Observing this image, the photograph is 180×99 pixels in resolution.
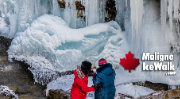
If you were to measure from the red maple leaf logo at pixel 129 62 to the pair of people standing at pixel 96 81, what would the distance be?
3.15 meters

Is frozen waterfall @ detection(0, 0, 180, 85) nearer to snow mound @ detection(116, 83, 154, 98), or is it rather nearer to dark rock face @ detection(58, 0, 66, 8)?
dark rock face @ detection(58, 0, 66, 8)

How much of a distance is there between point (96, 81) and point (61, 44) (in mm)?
3693

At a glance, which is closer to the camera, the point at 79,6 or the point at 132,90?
the point at 132,90

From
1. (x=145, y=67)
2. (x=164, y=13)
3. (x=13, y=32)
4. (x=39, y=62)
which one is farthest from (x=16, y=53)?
(x=164, y=13)

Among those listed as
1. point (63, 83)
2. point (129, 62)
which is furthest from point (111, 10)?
point (63, 83)

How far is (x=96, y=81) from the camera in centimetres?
476

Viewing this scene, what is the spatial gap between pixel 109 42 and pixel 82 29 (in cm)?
97

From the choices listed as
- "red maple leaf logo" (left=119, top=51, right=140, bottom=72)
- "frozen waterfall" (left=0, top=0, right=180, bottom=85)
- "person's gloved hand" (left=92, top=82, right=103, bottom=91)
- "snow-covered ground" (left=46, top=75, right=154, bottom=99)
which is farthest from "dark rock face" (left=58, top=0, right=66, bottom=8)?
"person's gloved hand" (left=92, top=82, right=103, bottom=91)

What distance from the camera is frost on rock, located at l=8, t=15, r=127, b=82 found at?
814cm

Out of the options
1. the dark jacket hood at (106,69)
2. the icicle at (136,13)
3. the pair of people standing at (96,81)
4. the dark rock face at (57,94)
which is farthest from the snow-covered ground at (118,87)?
the icicle at (136,13)

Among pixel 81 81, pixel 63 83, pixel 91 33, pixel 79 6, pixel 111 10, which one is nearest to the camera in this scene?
pixel 81 81

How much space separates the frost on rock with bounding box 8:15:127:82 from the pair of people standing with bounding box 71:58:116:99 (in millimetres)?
3409

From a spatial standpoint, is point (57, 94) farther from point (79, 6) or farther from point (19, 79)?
point (79, 6)

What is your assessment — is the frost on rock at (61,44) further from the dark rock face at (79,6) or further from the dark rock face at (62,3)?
the dark rock face at (79,6)
